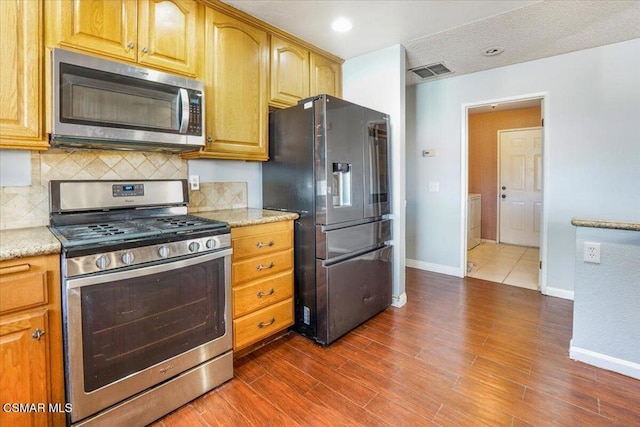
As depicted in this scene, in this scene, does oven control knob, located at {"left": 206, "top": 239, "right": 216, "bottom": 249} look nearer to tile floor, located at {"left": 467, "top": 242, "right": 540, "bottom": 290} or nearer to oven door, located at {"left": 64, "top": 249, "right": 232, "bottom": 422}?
oven door, located at {"left": 64, "top": 249, "right": 232, "bottom": 422}

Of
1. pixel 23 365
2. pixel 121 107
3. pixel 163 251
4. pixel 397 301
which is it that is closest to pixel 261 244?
pixel 163 251

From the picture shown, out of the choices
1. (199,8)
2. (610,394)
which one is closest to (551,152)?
(610,394)

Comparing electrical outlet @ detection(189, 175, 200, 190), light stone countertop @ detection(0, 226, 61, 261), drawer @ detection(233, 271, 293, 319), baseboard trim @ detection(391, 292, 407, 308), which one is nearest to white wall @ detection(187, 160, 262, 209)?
electrical outlet @ detection(189, 175, 200, 190)

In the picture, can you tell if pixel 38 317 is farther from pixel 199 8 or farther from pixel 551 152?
pixel 551 152

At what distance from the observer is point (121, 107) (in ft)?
5.60

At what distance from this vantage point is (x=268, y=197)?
2.62 metres

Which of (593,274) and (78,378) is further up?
(593,274)

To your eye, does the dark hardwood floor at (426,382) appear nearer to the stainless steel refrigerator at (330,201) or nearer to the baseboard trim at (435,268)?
the stainless steel refrigerator at (330,201)

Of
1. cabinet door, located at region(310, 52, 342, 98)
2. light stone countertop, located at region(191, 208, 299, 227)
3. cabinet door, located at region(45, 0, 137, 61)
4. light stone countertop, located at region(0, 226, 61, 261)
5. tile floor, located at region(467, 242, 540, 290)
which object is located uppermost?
cabinet door, located at region(310, 52, 342, 98)

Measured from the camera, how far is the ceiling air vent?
3.38m

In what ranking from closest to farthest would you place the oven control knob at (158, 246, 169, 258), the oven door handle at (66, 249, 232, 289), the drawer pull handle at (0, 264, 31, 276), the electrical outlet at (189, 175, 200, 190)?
the drawer pull handle at (0, 264, 31, 276) < the oven door handle at (66, 249, 232, 289) < the oven control knob at (158, 246, 169, 258) < the electrical outlet at (189, 175, 200, 190)

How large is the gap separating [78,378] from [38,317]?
0.30 m

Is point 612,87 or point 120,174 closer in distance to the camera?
point 120,174

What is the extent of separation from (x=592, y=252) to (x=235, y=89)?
8.49 feet
